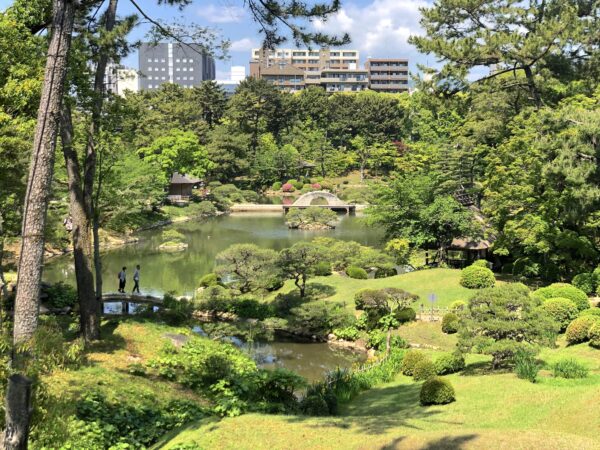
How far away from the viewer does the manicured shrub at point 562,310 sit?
577 inches

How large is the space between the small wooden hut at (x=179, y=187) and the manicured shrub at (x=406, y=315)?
3370 cm

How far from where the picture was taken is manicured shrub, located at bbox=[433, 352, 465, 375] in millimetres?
12680

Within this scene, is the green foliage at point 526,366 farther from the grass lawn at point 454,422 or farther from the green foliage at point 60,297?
the green foliage at point 60,297

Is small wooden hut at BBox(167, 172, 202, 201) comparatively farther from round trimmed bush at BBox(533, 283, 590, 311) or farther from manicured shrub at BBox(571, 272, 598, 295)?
round trimmed bush at BBox(533, 283, 590, 311)

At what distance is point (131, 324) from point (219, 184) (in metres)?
40.1

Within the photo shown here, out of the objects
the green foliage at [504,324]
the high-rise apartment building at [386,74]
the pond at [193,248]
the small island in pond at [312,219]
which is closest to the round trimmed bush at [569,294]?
the green foliage at [504,324]

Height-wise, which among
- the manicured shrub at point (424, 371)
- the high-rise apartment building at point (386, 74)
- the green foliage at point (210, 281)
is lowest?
the manicured shrub at point (424, 371)

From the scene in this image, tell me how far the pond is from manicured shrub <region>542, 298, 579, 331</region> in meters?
13.7

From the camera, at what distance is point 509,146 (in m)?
21.7

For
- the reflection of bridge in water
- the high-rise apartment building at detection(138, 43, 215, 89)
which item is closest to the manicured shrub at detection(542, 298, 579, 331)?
the reflection of bridge in water

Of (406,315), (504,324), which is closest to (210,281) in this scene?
(406,315)

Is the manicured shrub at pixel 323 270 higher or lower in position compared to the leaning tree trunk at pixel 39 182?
lower

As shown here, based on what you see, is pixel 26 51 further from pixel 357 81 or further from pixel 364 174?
pixel 357 81

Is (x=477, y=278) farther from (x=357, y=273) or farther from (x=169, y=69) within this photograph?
(x=169, y=69)
